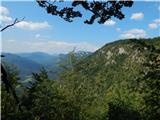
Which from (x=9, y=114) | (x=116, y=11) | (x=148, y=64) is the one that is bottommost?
(x=9, y=114)

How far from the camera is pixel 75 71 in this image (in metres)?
54.5

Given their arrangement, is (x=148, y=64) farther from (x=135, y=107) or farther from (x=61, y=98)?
(x=135, y=107)

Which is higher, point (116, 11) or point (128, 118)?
point (116, 11)

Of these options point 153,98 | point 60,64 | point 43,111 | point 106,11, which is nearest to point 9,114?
point 43,111

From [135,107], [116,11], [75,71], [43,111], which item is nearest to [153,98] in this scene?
[116,11]

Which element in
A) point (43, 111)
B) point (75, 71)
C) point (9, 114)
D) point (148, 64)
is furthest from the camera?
point (75, 71)

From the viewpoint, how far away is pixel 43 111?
48.6 m

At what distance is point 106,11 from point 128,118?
54.0 meters

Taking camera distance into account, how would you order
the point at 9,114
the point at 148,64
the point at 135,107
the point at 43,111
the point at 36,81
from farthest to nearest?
the point at 135,107 → the point at 36,81 → the point at 43,111 → the point at 9,114 → the point at 148,64

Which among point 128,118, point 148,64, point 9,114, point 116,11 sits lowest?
point 128,118

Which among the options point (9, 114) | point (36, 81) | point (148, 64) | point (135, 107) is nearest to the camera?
point (148, 64)

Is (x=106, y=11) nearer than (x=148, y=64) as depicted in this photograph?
Yes

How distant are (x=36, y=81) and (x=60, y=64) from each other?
19.6 ft

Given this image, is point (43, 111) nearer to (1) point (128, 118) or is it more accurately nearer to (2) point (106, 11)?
(1) point (128, 118)
